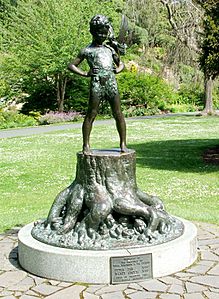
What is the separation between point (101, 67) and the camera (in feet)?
22.0

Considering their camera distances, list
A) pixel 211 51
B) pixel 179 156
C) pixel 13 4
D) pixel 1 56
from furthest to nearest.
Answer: pixel 13 4 < pixel 1 56 < pixel 179 156 < pixel 211 51

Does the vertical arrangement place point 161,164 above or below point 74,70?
below

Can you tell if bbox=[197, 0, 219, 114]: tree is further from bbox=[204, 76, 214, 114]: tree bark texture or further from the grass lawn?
bbox=[204, 76, 214, 114]: tree bark texture

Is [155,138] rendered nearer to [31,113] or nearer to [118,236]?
[31,113]

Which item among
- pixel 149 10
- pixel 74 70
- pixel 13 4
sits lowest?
pixel 74 70

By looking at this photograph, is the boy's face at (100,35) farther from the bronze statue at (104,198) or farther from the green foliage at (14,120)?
the green foliage at (14,120)

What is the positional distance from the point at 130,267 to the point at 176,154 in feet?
39.6

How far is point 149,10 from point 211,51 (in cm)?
2028

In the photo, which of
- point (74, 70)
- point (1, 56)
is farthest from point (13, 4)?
point (74, 70)

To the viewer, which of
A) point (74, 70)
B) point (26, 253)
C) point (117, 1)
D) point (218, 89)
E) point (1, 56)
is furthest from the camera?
point (218, 89)

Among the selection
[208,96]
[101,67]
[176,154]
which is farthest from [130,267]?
[208,96]

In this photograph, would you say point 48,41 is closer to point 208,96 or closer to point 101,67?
point 208,96

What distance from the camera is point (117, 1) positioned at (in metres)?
44.8

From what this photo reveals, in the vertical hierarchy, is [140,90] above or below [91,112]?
above
